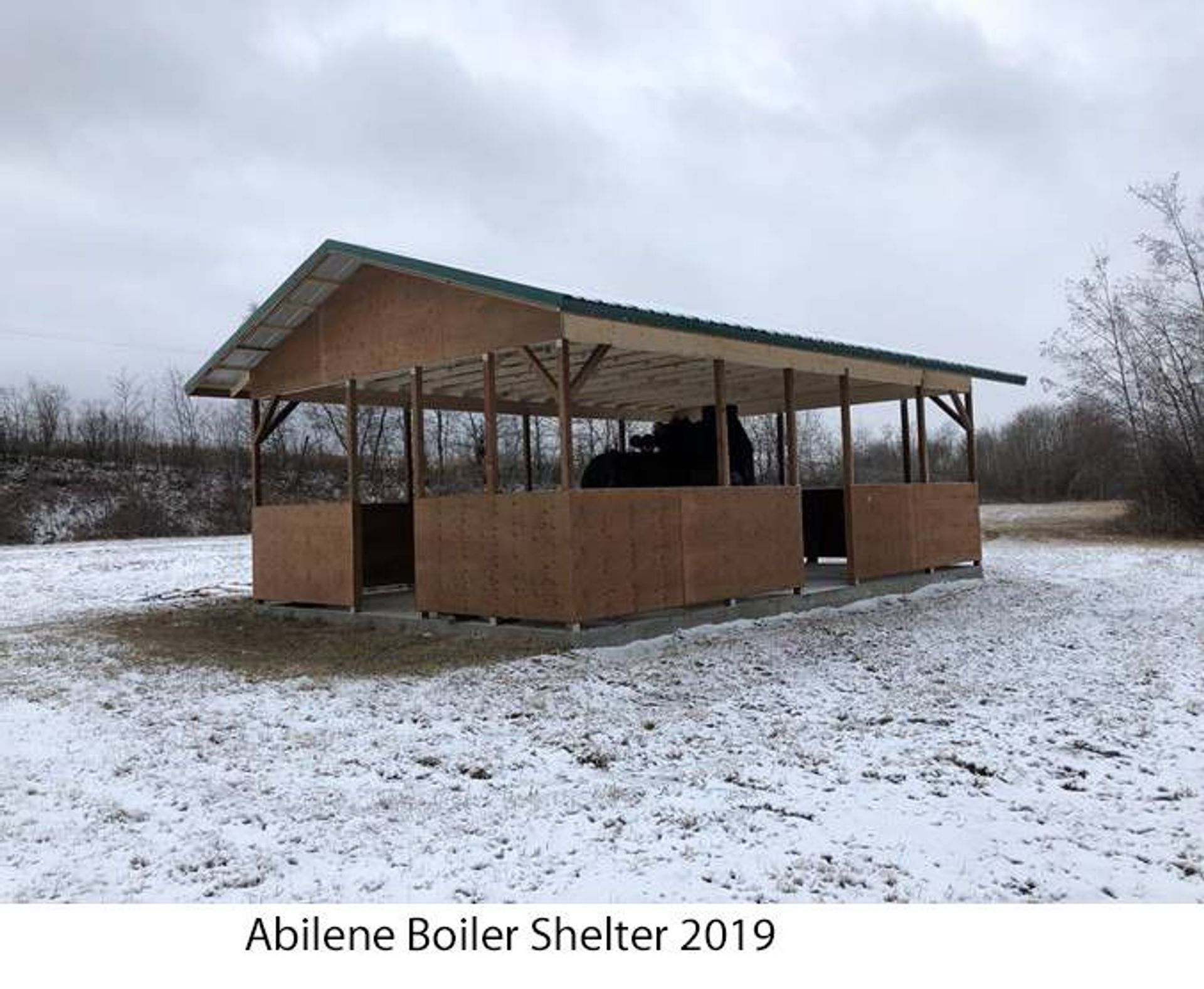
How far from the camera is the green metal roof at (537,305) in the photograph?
859 cm

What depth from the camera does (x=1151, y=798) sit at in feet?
15.1

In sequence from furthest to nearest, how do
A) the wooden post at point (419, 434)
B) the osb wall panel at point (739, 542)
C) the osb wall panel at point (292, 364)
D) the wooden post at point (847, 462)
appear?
the wooden post at point (847, 462)
the osb wall panel at point (292, 364)
the wooden post at point (419, 434)
the osb wall panel at point (739, 542)

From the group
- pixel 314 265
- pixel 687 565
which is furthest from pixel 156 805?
pixel 314 265

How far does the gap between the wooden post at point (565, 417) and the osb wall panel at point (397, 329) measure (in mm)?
371

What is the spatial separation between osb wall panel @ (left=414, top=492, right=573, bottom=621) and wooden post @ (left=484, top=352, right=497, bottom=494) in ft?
0.60

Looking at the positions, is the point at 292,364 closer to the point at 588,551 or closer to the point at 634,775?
the point at 588,551

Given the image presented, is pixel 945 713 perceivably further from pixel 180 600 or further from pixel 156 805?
pixel 180 600

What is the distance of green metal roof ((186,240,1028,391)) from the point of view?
8594 mm

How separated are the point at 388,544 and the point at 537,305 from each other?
5.82m

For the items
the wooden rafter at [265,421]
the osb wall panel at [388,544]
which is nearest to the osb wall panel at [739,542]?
the osb wall panel at [388,544]

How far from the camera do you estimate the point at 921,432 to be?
46.9 feet

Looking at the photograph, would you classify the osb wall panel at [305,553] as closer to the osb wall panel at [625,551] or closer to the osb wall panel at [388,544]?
the osb wall panel at [388,544]

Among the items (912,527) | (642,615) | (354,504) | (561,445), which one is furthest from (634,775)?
(912,527)
